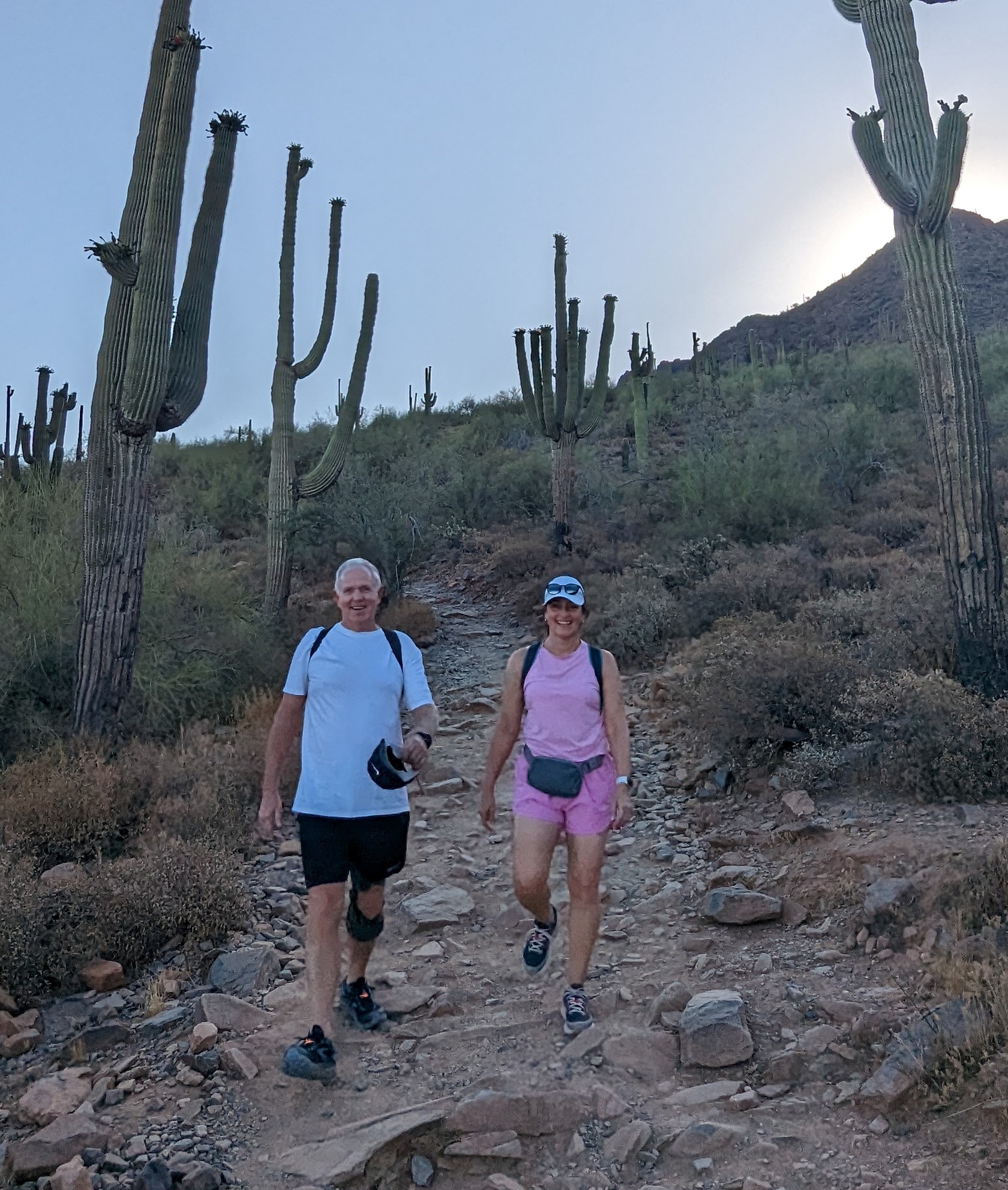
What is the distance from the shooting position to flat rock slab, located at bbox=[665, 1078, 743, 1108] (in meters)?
Result: 3.37

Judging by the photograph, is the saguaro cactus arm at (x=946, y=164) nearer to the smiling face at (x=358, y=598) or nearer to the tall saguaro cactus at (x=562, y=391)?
the smiling face at (x=358, y=598)

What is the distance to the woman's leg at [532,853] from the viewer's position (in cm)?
391

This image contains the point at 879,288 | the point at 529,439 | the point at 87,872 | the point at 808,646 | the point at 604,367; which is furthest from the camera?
the point at 879,288

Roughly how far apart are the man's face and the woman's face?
0.69 metres

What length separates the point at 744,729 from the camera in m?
6.86

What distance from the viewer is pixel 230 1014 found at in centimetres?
405

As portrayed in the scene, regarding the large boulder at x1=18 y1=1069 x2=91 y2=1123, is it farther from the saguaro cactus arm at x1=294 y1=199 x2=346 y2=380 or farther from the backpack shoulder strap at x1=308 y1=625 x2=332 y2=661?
the saguaro cactus arm at x1=294 y1=199 x2=346 y2=380

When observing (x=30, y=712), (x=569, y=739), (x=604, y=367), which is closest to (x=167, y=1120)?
(x=569, y=739)

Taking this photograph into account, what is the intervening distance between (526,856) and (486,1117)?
0.95 meters

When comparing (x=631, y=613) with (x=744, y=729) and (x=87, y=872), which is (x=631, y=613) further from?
(x=87, y=872)

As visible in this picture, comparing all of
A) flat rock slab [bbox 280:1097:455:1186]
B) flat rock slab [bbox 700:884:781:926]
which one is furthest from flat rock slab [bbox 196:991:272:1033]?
flat rock slab [bbox 700:884:781:926]

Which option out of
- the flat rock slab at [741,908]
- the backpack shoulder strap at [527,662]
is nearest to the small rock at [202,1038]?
the backpack shoulder strap at [527,662]

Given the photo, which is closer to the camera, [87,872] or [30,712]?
[87,872]

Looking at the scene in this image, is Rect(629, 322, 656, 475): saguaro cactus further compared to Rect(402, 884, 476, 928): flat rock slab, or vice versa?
Rect(629, 322, 656, 475): saguaro cactus
